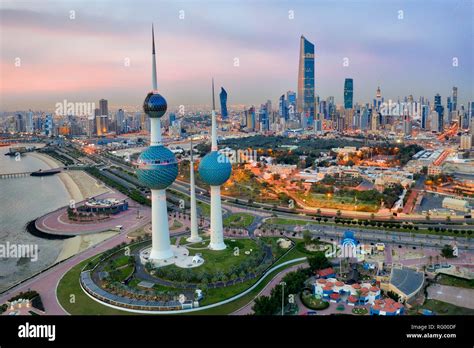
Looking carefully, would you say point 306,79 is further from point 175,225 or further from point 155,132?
point 155,132

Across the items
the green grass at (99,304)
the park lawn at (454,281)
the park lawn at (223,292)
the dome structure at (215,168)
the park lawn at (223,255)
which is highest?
the dome structure at (215,168)

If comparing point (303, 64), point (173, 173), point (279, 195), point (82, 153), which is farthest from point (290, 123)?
point (173, 173)

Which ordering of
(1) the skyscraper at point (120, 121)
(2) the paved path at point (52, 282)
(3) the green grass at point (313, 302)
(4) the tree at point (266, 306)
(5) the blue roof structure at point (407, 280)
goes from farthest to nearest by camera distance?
1. (1) the skyscraper at point (120, 121)
2. (5) the blue roof structure at point (407, 280)
3. (2) the paved path at point (52, 282)
4. (3) the green grass at point (313, 302)
5. (4) the tree at point (266, 306)

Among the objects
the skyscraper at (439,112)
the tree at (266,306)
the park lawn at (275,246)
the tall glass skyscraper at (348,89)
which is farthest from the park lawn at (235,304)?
the tall glass skyscraper at (348,89)

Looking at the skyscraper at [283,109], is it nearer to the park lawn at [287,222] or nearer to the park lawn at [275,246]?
the park lawn at [287,222]
